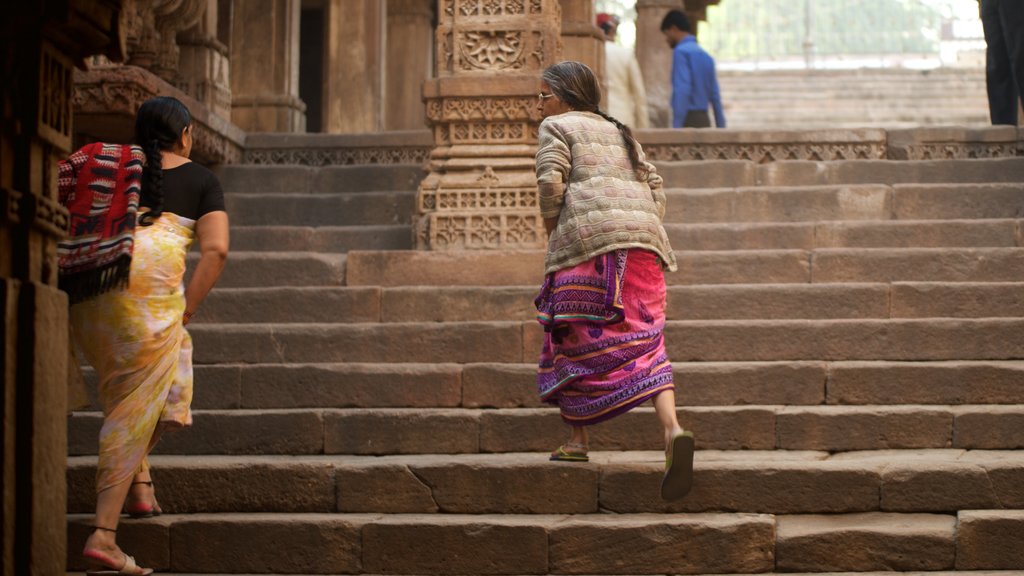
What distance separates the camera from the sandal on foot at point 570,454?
6.04 meters

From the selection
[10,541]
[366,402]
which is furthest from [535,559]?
[10,541]

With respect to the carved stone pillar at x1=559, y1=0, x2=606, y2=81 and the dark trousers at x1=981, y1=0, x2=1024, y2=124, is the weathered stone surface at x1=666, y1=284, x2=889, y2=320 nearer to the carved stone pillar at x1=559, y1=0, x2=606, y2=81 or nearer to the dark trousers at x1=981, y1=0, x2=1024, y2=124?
the dark trousers at x1=981, y1=0, x2=1024, y2=124

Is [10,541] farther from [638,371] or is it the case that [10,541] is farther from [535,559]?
[638,371]

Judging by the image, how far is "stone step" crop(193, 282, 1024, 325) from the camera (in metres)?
7.62

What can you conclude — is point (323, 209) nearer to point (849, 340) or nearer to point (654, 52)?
point (849, 340)

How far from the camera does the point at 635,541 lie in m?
5.54

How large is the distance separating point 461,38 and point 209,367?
2855 millimetres

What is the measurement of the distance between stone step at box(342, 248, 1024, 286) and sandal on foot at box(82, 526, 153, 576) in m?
3.30

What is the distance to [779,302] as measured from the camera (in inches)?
303

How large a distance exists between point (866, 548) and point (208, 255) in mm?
2610

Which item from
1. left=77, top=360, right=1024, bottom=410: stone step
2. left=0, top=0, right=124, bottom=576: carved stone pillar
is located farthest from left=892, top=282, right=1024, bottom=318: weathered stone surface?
left=0, top=0, right=124, bottom=576: carved stone pillar

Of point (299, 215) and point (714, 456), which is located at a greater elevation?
point (299, 215)

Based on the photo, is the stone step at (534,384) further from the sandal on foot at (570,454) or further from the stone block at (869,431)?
the sandal on foot at (570,454)

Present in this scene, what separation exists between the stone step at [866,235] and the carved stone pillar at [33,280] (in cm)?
521
